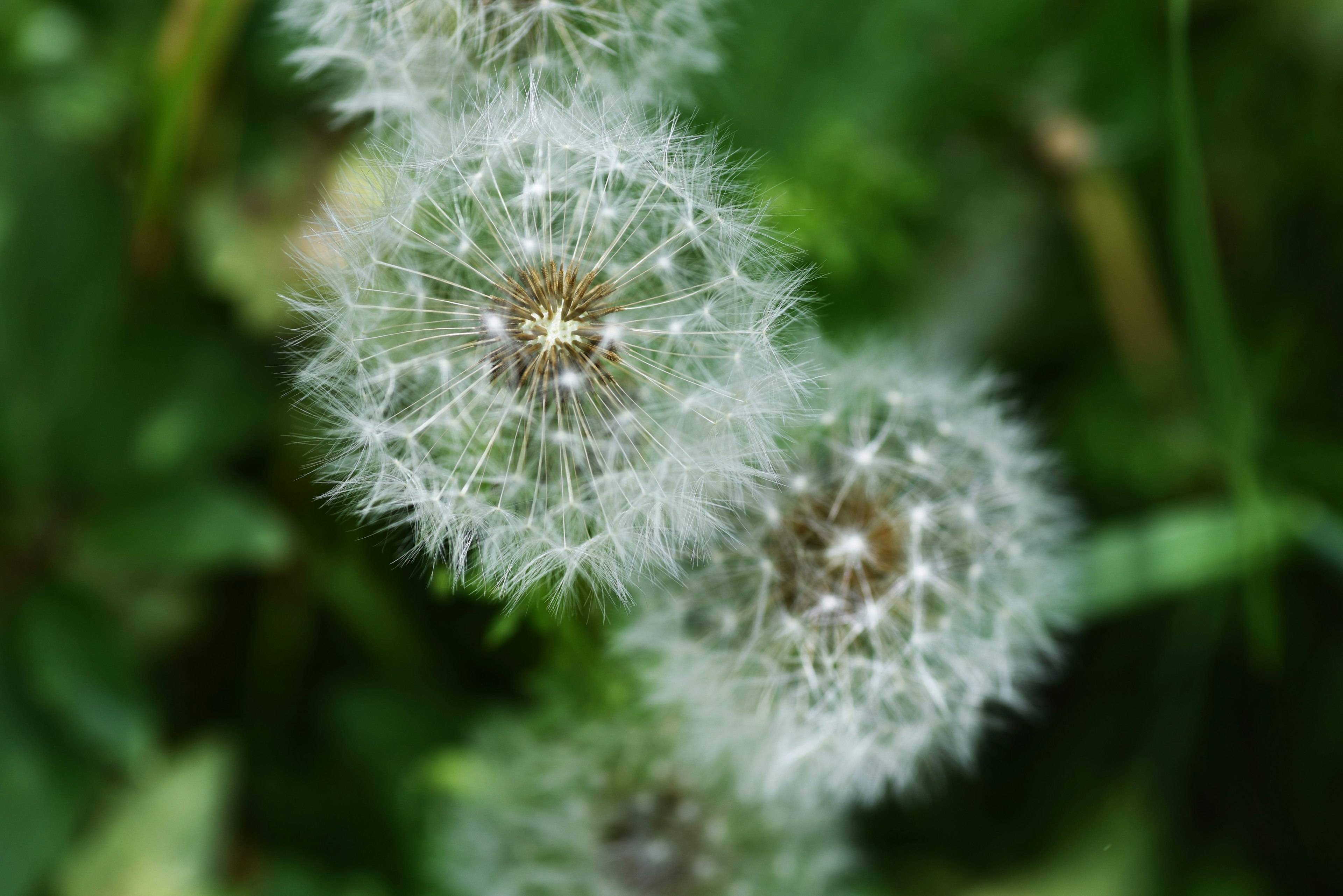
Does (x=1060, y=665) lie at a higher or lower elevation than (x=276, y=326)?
lower

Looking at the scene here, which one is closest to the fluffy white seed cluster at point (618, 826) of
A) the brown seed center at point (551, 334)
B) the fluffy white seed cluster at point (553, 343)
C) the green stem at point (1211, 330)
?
the fluffy white seed cluster at point (553, 343)

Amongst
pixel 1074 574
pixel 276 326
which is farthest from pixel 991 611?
pixel 276 326

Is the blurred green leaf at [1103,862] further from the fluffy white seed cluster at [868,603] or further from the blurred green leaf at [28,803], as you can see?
the blurred green leaf at [28,803]

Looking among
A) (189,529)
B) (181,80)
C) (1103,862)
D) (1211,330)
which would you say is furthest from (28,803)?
(1211,330)

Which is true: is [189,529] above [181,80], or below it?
below

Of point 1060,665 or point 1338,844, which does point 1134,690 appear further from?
point 1338,844

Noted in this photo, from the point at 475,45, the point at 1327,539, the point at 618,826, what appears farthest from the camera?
the point at 1327,539

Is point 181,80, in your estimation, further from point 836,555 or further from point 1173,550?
point 1173,550

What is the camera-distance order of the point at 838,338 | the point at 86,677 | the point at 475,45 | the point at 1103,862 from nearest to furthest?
the point at 475,45
the point at 86,677
the point at 838,338
the point at 1103,862

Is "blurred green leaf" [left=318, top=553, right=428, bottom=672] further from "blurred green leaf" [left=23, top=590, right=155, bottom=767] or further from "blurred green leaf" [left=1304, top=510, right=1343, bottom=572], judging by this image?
"blurred green leaf" [left=1304, top=510, right=1343, bottom=572]
